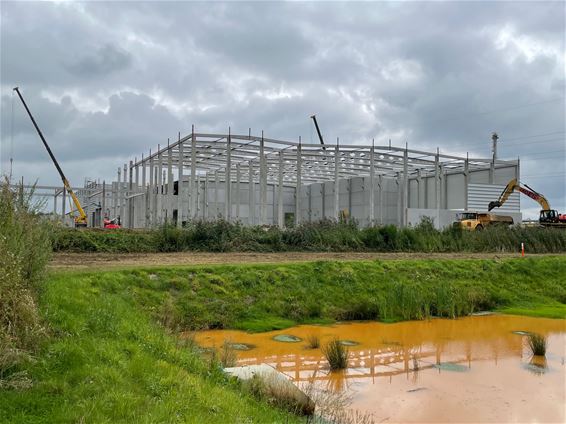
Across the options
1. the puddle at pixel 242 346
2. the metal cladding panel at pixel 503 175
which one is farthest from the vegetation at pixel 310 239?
the metal cladding panel at pixel 503 175

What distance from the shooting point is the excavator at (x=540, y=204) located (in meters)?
38.3

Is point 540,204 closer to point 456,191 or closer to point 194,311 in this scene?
point 456,191

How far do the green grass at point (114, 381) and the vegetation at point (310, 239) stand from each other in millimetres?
13179

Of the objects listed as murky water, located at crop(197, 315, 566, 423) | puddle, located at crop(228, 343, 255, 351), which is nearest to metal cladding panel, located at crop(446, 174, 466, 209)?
murky water, located at crop(197, 315, 566, 423)

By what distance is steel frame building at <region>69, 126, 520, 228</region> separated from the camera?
31859 mm

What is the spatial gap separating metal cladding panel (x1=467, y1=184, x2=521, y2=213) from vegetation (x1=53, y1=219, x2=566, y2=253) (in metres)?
8.89

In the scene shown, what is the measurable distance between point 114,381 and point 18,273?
1765mm

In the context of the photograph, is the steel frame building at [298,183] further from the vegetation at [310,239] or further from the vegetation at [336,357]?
the vegetation at [336,357]

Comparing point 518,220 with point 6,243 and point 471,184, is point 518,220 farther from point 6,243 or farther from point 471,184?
point 6,243

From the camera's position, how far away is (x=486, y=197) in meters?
39.2

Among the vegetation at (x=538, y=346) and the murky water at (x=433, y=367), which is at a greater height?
the vegetation at (x=538, y=346)

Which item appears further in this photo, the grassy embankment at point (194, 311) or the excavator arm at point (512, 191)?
the excavator arm at point (512, 191)

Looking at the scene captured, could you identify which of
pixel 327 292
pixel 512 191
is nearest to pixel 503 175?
pixel 512 191

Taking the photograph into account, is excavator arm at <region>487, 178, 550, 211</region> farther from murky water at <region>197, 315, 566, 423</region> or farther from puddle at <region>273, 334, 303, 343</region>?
puddle at <region>273, 334, 303, 343</region>
